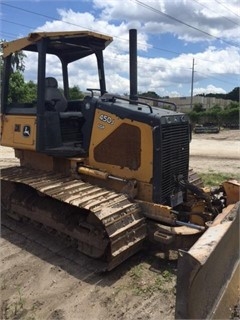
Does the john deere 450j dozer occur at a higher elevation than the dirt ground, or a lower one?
higher

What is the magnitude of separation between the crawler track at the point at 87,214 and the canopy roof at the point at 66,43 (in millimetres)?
1944

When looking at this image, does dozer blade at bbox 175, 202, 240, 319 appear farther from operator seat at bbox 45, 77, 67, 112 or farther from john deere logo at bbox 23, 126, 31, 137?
john deere logo at bbox 23, 126, 31, 137

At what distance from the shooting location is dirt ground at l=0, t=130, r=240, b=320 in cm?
388

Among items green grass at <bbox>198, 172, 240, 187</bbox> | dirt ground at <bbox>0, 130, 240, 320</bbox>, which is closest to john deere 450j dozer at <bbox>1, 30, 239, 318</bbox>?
dirt ground at <bbox>0, 130, 240, 320</bbox>

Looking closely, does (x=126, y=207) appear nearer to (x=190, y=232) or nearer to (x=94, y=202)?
(x=94, y=202)

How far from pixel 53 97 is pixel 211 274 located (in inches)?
147

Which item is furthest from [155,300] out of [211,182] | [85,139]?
[211,182]

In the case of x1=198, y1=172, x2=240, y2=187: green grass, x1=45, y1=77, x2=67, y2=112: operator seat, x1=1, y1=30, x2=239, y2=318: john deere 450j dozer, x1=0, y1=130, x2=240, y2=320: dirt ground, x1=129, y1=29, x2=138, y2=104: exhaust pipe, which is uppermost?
x1=129, y1=29, x2=138, y2=104: exhaust pipe

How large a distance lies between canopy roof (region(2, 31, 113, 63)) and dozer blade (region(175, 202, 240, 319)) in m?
3.32

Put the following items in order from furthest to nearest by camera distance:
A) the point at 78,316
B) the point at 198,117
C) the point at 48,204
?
the point at 198,117 → the point at 48,204 → the point at 78,316

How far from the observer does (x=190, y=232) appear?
15.3 ft

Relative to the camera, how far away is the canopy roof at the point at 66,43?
5.51 metres

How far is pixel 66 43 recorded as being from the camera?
19.2 feet

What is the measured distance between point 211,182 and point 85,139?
4691 mm
